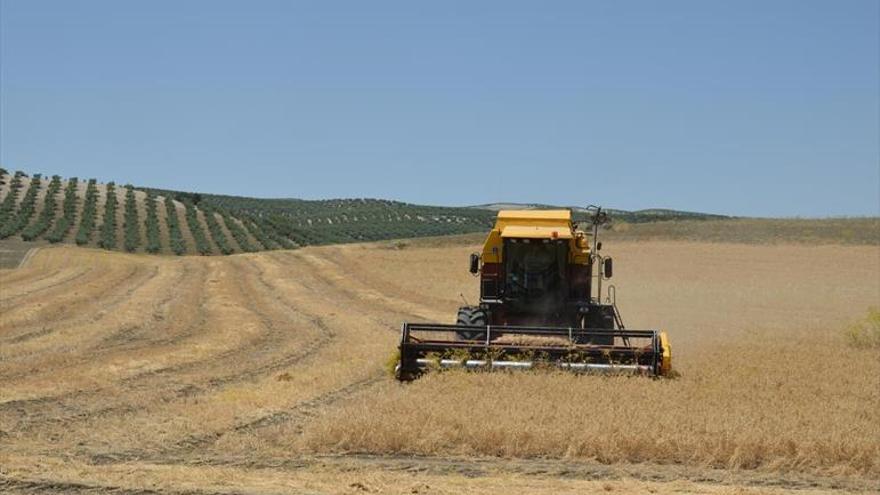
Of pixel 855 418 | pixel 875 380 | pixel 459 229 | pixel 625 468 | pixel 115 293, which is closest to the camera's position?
pixel 625 468

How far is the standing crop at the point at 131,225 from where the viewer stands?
5130 cm

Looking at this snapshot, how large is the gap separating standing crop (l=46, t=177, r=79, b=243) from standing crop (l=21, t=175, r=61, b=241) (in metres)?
0.45

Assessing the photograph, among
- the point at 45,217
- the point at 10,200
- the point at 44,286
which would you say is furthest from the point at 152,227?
the point at 44,286

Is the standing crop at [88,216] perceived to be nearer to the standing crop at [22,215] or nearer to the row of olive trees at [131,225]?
the row of olive trees at [131,225]

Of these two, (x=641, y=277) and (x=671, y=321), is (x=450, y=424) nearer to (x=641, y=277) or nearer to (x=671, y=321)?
(x=671, y=321)

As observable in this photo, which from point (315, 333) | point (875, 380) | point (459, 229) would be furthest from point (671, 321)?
point (459, 229)

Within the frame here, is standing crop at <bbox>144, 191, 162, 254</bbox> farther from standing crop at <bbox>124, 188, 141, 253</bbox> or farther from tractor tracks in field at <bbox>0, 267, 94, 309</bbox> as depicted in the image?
tractor tracks in field at <bbox>0, 267, 94, 309</bbox>

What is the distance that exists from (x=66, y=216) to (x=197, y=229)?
723 cm

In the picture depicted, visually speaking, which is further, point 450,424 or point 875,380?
point 875,380

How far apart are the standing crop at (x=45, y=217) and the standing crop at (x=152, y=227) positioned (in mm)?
4926

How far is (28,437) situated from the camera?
9617 millimetres

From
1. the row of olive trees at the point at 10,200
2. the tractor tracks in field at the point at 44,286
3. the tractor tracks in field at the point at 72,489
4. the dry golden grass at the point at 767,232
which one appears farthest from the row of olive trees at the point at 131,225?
the tractor tracks in field at the point at 72,489

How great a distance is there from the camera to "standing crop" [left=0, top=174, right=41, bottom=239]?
4869 centimetres

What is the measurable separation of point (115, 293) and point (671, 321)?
15716 millimetres
